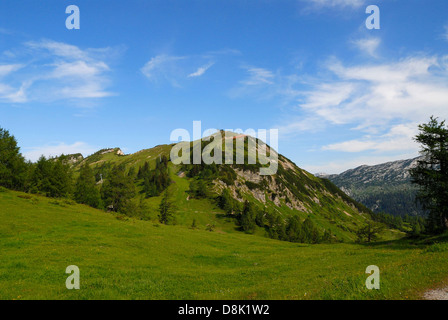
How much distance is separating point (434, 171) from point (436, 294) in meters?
37.1

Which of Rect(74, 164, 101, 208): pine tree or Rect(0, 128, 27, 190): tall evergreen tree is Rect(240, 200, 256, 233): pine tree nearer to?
Rect(74, 164, 101, 208): pine tree

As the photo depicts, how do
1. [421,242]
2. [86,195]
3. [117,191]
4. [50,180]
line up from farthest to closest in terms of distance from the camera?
1. [117,191]
2. [86,195]
3. [50,180]
4. [421,242]

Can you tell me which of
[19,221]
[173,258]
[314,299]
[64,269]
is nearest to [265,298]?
[314,299]

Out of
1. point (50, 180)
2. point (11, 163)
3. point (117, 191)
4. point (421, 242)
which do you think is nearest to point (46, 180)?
point (50, 180)

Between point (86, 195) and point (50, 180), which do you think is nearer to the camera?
point (50, 180)

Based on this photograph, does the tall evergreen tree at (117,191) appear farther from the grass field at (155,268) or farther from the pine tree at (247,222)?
the pine tree at (247,222)

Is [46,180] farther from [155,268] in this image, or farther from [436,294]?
[436,294]

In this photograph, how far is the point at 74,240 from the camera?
103ft

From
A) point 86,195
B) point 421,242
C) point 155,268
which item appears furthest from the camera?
point 86,195

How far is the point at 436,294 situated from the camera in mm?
11422

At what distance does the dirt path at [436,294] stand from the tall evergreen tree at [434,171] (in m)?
34.1

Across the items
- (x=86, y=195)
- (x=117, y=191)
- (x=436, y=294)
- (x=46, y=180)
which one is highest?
(x=46, y=180)

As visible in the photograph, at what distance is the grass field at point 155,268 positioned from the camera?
13.5 metres

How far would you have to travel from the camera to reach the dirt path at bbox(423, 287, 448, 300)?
433 inches
